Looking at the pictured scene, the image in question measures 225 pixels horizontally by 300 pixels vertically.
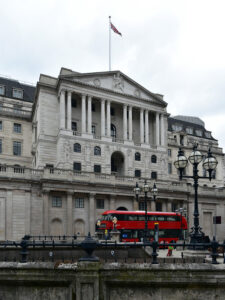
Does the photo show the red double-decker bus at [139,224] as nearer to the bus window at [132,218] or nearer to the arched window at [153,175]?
the bus window at [132,218]

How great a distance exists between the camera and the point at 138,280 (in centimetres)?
977

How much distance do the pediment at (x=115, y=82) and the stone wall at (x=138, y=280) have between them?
48004 millimetres

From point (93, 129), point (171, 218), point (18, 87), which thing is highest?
point (18, 87)

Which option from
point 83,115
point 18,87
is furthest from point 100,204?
point 18,87

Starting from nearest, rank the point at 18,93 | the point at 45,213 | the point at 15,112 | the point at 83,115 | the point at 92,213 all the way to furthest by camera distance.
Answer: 1. the point at 45,213
2. the point at 92,213
3. the point at 83,115
4. the point at 15,112
5. the point at 18,93

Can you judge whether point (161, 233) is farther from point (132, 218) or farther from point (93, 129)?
point (93, 129)

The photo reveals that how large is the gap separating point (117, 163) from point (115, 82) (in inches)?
545

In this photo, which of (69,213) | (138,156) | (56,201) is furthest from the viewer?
(138,156)

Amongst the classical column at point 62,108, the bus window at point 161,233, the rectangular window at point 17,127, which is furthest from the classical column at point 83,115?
the bus window at point 161,233

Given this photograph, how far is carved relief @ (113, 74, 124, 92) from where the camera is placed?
60.9 metres

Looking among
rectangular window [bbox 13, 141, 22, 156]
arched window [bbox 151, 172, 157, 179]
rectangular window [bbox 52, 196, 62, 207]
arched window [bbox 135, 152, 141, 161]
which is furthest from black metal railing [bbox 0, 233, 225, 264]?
rectangular window [bbox 13, 141, 22, 156]

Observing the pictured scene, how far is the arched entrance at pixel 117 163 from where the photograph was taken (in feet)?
198

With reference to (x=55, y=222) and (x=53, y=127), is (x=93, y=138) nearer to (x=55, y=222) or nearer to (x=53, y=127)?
(x=53, y=127)

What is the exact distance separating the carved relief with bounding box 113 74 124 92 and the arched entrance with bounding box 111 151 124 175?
11.4 m
